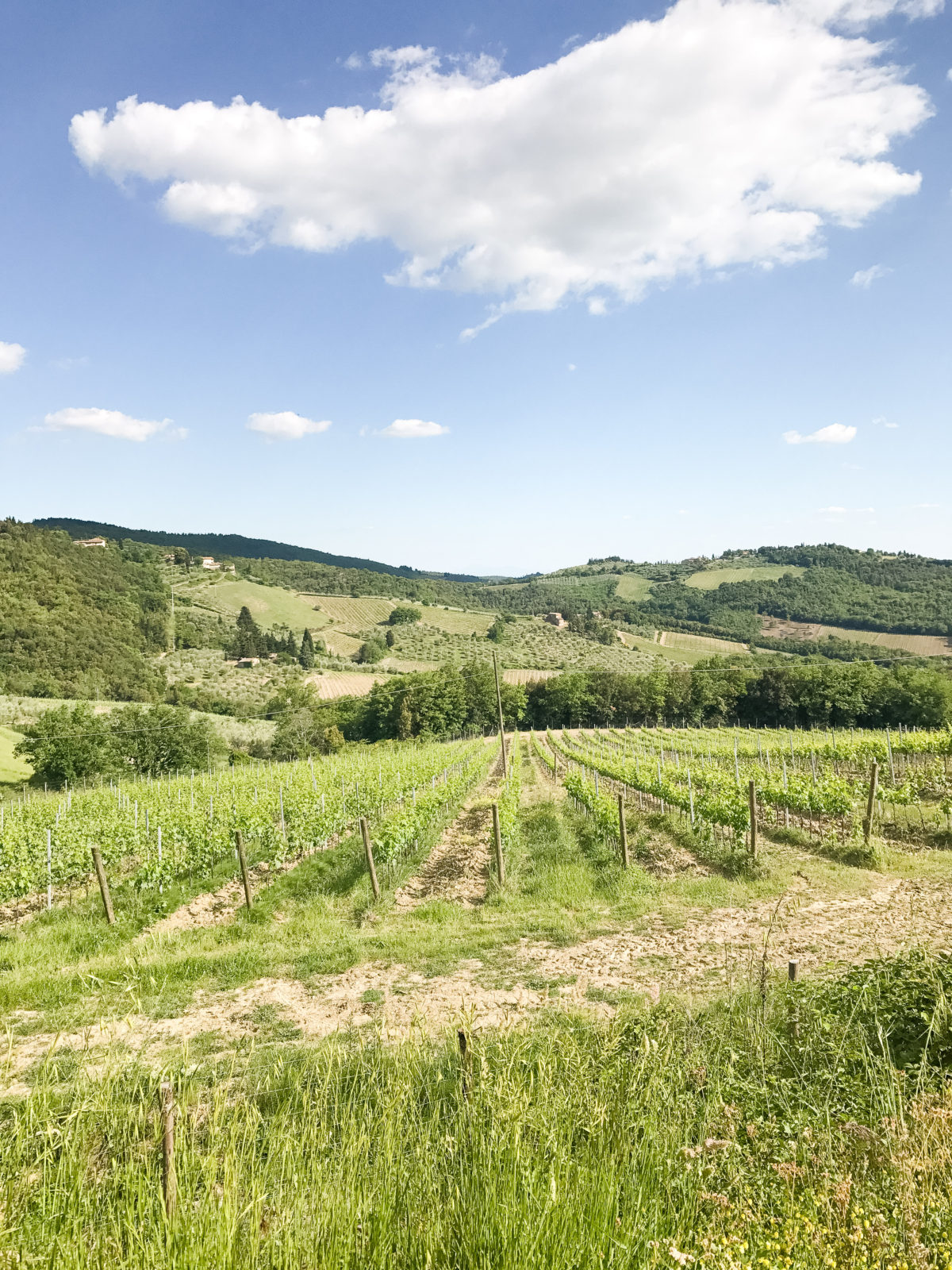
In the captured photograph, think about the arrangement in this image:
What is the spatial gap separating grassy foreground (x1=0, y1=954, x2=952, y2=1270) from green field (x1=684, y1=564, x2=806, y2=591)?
153 metres

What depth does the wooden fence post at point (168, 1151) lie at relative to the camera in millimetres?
2396

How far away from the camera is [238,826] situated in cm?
1490

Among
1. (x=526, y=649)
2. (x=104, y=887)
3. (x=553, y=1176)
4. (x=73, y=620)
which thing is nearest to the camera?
(x=553, y=1176)

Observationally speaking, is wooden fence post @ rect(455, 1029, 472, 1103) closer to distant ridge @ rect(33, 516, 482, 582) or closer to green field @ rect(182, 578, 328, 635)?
green field @ rect(182, 578, 328, 635)

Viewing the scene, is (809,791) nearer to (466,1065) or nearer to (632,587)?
(466,1065)

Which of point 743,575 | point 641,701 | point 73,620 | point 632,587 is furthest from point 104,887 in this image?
point 632,587

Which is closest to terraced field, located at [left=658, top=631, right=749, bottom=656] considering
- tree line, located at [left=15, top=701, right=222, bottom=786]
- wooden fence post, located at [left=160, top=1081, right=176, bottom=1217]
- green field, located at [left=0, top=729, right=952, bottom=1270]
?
tree line, located at [left=15, top=701, right=222, bottom=786]

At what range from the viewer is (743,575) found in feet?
509

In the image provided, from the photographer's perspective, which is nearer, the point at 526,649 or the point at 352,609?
the point at 526,649

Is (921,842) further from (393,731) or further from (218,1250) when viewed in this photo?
(393,731)

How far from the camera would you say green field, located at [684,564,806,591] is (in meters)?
148

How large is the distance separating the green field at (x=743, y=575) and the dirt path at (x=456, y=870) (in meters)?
141

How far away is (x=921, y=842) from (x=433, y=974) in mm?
A: 11713

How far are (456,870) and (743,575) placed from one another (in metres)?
158
